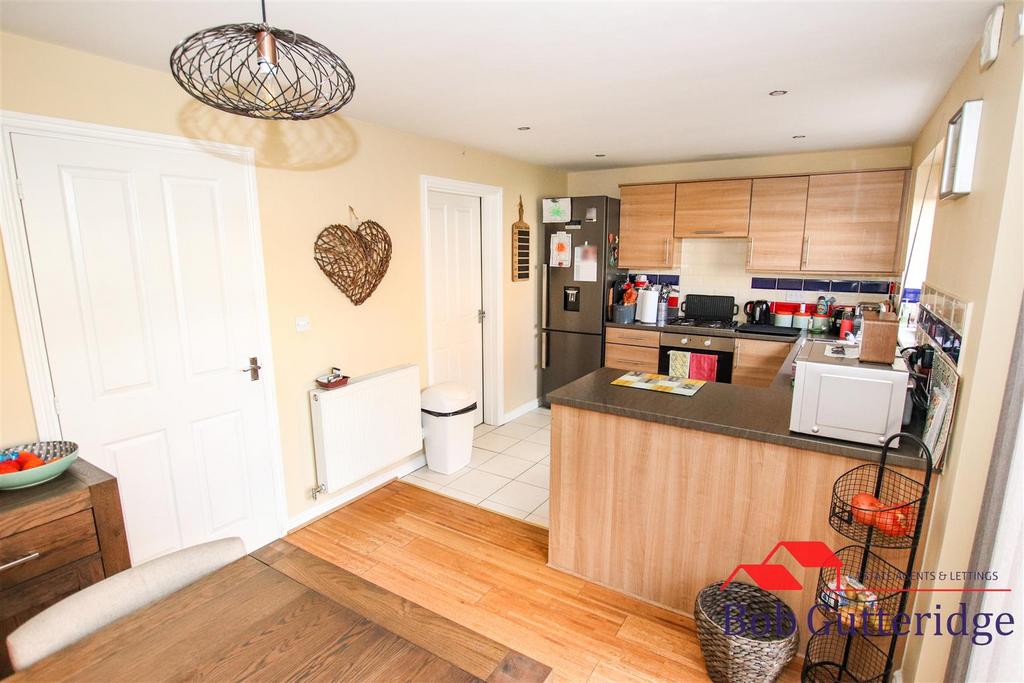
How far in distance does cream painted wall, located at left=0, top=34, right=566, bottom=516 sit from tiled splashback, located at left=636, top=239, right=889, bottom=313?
1965 mm

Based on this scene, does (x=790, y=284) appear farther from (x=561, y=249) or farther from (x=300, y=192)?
(x=300, y=192)

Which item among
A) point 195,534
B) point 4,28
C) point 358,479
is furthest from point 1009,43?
point 195,534

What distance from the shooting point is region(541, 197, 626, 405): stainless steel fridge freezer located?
4.62 meters

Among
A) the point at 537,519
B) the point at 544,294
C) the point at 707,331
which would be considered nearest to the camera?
the point at 537,519

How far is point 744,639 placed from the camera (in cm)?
175

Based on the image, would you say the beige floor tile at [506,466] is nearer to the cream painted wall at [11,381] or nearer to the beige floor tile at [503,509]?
the beige floor tile at [503,509]

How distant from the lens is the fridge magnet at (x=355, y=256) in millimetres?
2916

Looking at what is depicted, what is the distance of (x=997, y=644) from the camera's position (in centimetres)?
110

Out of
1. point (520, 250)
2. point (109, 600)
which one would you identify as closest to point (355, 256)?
point (520, 250)

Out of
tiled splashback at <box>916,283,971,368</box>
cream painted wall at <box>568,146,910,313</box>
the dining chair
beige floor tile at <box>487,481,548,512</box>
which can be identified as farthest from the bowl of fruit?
cream painted wall at <box>568,146,910,313</box>

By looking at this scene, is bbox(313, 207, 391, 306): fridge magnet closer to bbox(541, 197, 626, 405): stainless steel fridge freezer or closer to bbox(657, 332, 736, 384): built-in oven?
bbox(541, 197, 626, 405): stainless steel fridge freezer

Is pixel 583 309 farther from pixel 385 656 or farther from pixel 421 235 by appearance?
pixel 385 656

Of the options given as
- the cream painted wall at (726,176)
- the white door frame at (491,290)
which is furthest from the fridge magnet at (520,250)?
the cream painted wall at (726,176)

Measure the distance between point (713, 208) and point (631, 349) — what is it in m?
1.39
